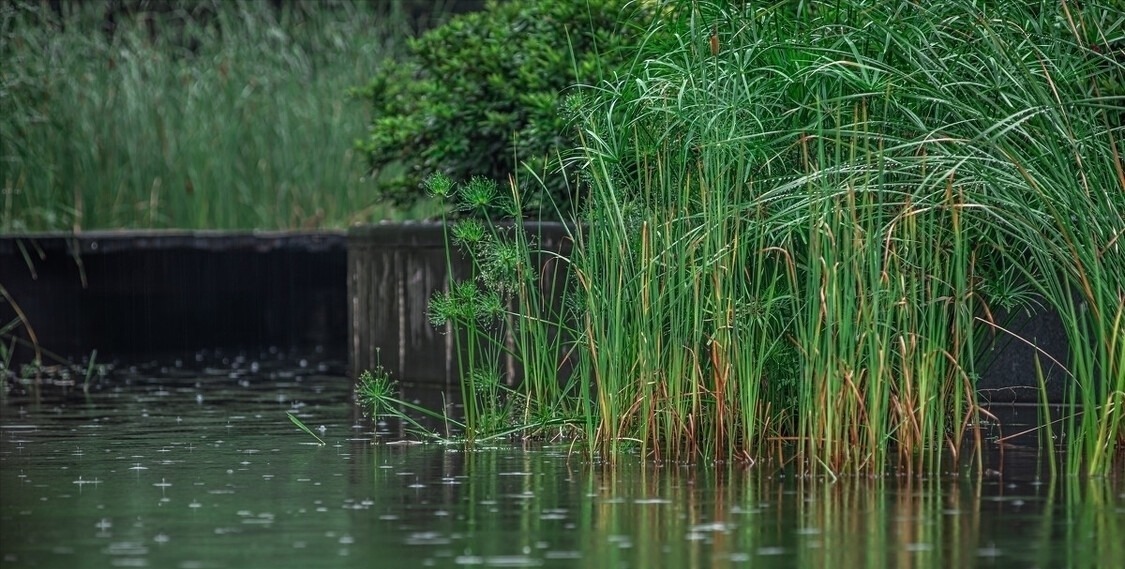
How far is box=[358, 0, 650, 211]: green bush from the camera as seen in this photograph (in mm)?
11719

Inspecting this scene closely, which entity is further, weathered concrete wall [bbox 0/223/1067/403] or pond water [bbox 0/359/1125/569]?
weathered concrete wall [bbox 0/223/1067/403]

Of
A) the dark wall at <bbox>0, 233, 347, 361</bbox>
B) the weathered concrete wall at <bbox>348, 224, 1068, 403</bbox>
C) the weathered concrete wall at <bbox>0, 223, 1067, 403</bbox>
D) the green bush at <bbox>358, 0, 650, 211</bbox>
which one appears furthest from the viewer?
the dark wall at <bbox>0, 233, 347, 361</bbox>

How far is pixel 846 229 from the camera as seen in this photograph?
767 cm

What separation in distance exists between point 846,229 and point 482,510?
1684mm

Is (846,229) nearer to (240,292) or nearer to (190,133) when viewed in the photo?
(240,292)

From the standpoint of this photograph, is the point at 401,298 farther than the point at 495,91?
Yes

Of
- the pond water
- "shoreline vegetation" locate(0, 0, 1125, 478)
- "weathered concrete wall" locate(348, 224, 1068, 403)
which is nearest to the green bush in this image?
"weathered concrete wall" locate(348, 224, 1068, 403)

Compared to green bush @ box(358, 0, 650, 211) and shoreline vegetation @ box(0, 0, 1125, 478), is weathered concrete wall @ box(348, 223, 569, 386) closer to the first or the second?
green bush @ box(358, 0, 650, 211)

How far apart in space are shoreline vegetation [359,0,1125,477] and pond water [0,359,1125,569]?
289 mm

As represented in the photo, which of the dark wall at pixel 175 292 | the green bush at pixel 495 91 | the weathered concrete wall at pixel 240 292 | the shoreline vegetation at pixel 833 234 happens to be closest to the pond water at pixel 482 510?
the shoreline vegetation at pixel 833 234

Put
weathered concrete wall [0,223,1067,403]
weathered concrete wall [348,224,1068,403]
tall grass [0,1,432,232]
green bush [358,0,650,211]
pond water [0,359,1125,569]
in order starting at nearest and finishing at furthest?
pond water [0,359,1125,569] → green bush [358,0,650,211] → weathered concrete wall [348,224,1068,403] → weathered concrete wall [0,223,1067,403] → tall grass [0,1,432,232]

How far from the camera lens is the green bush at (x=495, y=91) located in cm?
1172

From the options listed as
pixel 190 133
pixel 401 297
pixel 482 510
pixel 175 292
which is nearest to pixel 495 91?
pixel 401 297

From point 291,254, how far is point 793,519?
34.7 ft
